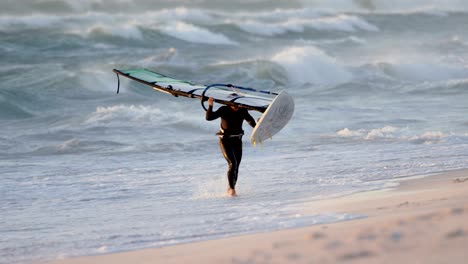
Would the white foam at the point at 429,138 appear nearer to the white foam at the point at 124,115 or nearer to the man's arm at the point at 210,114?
the man's arm at the point at 210,114

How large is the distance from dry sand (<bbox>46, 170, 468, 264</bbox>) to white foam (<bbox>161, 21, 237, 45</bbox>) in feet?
107

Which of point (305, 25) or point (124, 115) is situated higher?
point (305, 25)

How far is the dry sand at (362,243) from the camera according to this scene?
432 cm

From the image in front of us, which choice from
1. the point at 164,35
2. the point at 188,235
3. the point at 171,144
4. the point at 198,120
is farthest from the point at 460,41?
the point at 188,235

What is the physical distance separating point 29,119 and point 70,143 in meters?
4.40

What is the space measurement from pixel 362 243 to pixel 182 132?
35.4ft

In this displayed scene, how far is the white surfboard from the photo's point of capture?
27.6 ft

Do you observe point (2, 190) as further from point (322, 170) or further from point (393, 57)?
point (393, 57)

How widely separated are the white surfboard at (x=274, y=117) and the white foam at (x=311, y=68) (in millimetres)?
17604

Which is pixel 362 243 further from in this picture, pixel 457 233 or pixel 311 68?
pixel 311 68

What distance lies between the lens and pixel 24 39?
34062 mm

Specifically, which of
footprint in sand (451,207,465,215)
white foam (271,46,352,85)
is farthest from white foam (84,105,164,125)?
footprint in sand (451,207,465,215)

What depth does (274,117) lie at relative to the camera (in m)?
8.53

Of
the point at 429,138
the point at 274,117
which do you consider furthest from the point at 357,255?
the point at 429,138
